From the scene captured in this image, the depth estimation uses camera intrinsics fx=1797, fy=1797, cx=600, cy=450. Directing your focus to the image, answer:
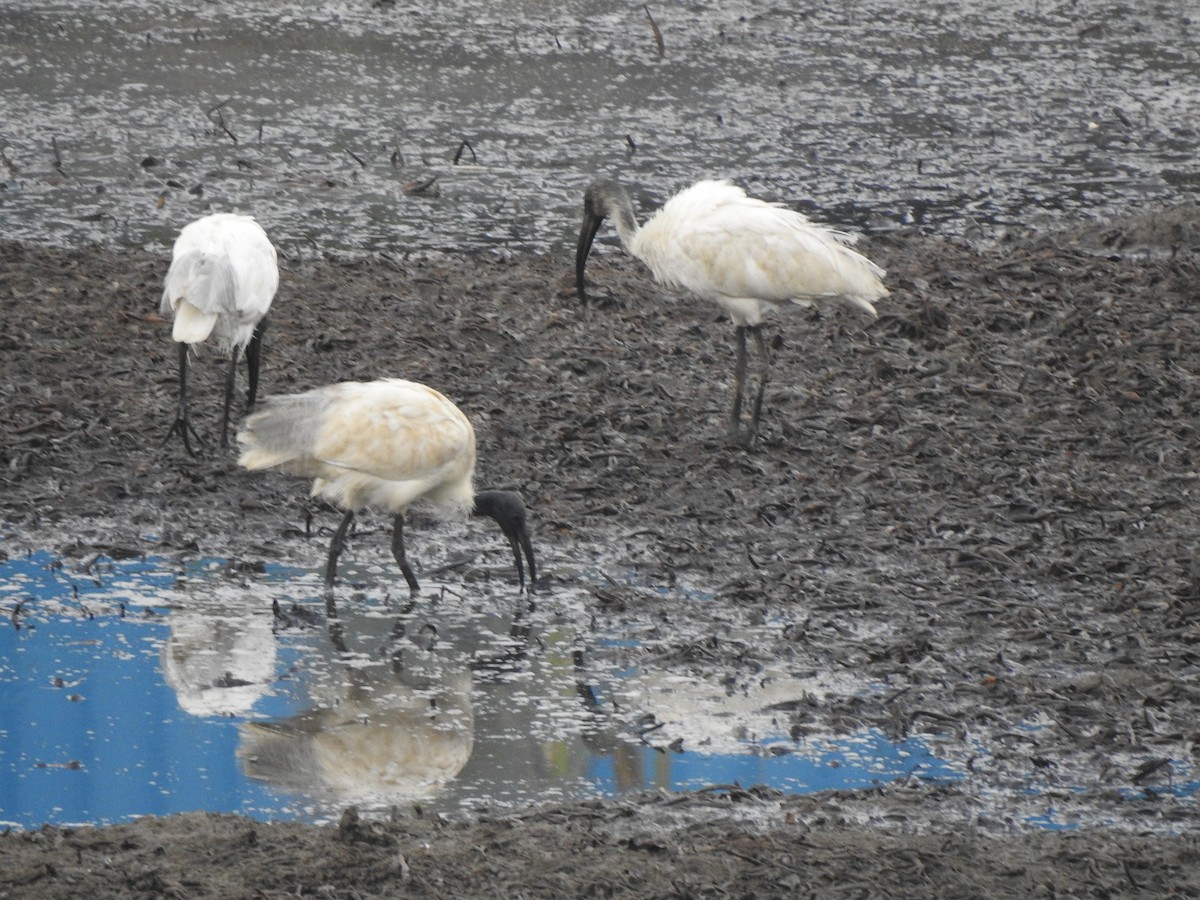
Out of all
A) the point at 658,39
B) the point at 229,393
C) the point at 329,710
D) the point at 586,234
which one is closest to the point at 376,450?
the point at 329,710

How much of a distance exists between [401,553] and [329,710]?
1236 millimetres

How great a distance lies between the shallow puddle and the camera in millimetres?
5963

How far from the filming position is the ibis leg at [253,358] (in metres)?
9.43

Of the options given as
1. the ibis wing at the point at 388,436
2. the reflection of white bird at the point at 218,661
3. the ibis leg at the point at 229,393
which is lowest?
the reflection of white bird at the point at 218,661

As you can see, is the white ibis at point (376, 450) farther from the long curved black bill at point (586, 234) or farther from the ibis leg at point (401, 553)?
the long curved black bill at point (586, 234)

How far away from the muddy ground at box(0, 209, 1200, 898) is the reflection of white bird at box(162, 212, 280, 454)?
0.53m

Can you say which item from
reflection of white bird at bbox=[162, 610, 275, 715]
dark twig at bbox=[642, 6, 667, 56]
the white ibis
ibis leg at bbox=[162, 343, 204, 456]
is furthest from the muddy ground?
dark twig at bbox=[642, 6, 667, 56]

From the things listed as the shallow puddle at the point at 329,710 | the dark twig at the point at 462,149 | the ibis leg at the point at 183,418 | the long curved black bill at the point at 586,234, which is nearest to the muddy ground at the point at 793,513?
the ibis leg at the point at 183,418

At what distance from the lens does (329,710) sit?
6570mm

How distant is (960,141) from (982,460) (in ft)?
27.9

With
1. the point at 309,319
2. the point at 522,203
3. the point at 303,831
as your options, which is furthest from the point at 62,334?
the point at 303,831

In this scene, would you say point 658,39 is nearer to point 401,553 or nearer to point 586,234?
point 586,234

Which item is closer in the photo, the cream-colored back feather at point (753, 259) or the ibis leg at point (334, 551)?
the ibis leg at point (334, 551)

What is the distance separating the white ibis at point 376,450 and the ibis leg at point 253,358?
1621 mm
